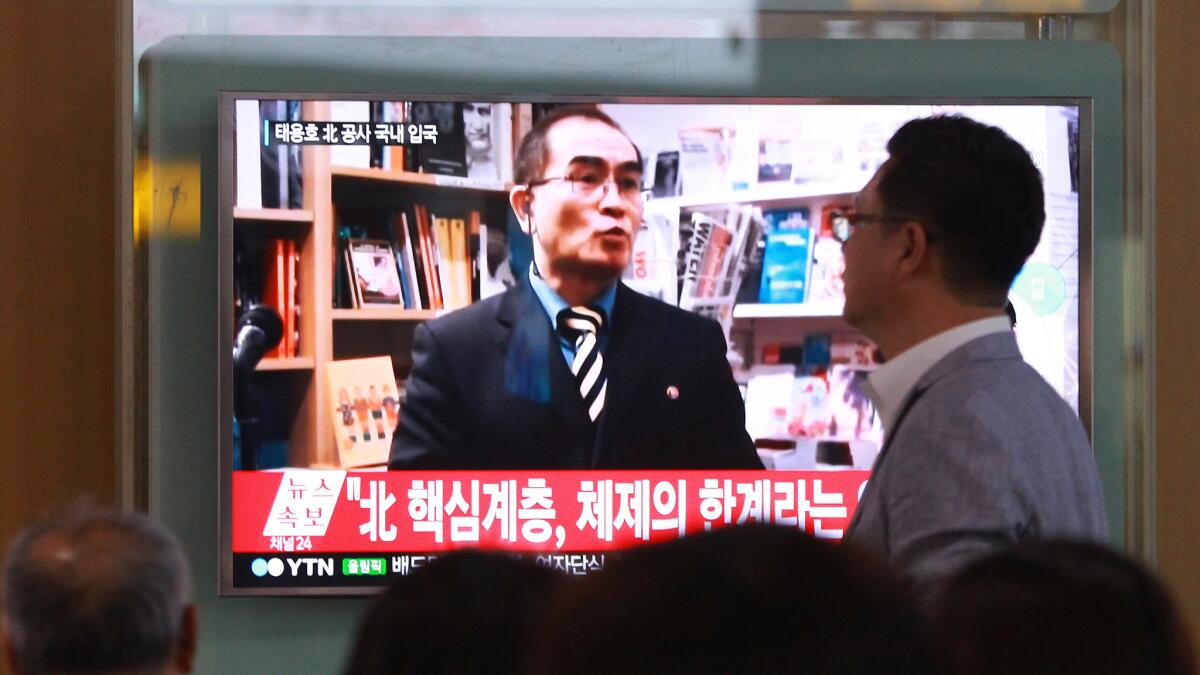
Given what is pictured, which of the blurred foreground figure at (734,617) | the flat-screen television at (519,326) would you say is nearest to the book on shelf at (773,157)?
the flat-screen television at (519,326)

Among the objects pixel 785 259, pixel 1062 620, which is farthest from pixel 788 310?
pixel 1062 620

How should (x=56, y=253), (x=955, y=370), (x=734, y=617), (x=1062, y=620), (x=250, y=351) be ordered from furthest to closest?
(x=56, y=253), (x=250, y=351), (x=955, y=370), (x=1062, y=620), (x=734, y=617)

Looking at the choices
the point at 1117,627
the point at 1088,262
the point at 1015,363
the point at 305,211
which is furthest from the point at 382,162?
the point at 1117,627

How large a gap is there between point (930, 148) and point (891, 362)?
0.32 m

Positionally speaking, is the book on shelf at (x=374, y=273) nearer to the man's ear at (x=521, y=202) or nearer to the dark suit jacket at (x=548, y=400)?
the dark suit jacket at (x=548, y=400)

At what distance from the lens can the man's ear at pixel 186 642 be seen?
1682 millimetres

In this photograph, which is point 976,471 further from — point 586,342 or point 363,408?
point 363,408

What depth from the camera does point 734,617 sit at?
2.63 ft

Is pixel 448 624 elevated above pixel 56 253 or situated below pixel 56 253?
below

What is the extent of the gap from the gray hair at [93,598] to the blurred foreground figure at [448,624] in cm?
45

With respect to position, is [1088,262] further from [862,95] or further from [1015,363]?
[1015,363]

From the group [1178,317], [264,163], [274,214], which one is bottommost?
[1178,317]

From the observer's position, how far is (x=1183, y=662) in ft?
3.13

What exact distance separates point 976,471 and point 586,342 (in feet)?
6.54
